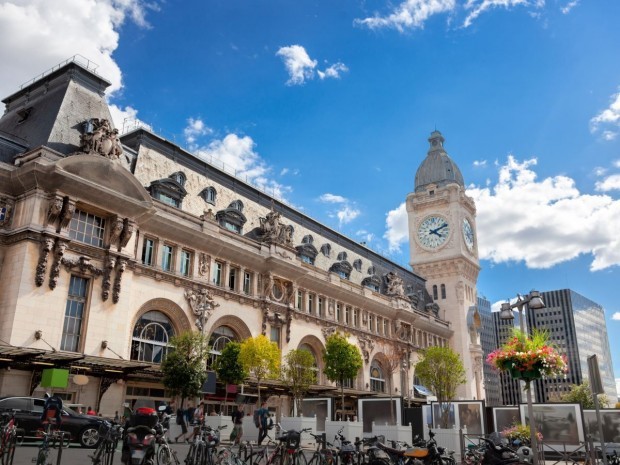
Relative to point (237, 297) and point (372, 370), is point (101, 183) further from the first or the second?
point (372, 370)

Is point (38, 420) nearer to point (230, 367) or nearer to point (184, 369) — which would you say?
point (184, 369)

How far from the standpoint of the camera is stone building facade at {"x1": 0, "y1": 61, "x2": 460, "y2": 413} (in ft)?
103

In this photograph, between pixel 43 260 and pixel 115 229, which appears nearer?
pixel 43 260

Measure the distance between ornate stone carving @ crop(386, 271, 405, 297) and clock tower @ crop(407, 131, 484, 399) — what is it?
14.9m

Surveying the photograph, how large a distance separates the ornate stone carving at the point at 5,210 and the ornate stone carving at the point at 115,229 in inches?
219

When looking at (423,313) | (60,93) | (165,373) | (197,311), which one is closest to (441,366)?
(423,313)

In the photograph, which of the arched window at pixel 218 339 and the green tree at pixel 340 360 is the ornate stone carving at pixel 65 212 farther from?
the green tree at pixel 340 360

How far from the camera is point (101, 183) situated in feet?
114

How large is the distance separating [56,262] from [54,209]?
2.97 meters

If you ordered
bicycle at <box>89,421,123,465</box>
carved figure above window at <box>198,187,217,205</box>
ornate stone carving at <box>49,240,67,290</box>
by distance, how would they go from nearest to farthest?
1. bicycle at <box>89,421,123,465</box>
2. ornate stone carving at <box>49,240,67,290</box>
3. carved figure above window at <box>198,187,217,205</box>

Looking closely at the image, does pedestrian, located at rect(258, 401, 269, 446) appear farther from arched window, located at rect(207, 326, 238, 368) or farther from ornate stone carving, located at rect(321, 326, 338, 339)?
ornate stone carving, located at rect(321, 326, 338, 339)

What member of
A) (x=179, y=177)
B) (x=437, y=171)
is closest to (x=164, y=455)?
(x=179, y=177)

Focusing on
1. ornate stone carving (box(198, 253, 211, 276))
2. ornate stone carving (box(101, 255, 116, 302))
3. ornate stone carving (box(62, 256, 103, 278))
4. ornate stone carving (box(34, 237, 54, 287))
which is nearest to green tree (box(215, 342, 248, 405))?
ornate stone carving (box(198, 253, 211, 276))

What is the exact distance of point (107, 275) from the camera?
3428cm
